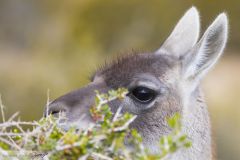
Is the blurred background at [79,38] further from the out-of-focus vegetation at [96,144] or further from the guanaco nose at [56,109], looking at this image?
the out-of-focus vegetation at [96,144]

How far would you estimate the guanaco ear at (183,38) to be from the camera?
7664 mm

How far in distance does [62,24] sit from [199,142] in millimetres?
11328

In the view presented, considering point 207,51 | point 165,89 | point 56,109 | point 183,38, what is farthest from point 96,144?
point 183,38

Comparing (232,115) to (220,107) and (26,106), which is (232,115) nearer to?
(220,107)

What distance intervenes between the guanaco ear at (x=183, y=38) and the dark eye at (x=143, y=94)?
1.92 ft

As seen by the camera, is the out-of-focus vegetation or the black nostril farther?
the black nostril

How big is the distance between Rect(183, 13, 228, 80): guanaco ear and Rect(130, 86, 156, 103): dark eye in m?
0.43

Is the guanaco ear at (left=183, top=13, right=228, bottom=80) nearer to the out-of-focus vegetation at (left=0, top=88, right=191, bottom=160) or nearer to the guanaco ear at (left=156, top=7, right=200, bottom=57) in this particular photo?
the guanaco ear at (left=156, top=7, right=200, bottom=57)

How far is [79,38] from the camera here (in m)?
18.0

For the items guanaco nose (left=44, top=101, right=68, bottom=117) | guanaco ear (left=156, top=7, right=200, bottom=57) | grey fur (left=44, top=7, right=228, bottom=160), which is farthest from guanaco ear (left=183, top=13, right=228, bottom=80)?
guanaco nose (left=44, top=101, right=68, bottom=117)

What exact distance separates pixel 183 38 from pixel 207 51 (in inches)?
16.0

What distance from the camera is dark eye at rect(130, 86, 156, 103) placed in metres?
7.12

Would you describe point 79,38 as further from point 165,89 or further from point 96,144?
point 96,144

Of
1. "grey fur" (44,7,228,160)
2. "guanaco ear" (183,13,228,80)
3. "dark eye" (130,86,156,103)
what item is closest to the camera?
"grey fur" (44,7,228,160)
